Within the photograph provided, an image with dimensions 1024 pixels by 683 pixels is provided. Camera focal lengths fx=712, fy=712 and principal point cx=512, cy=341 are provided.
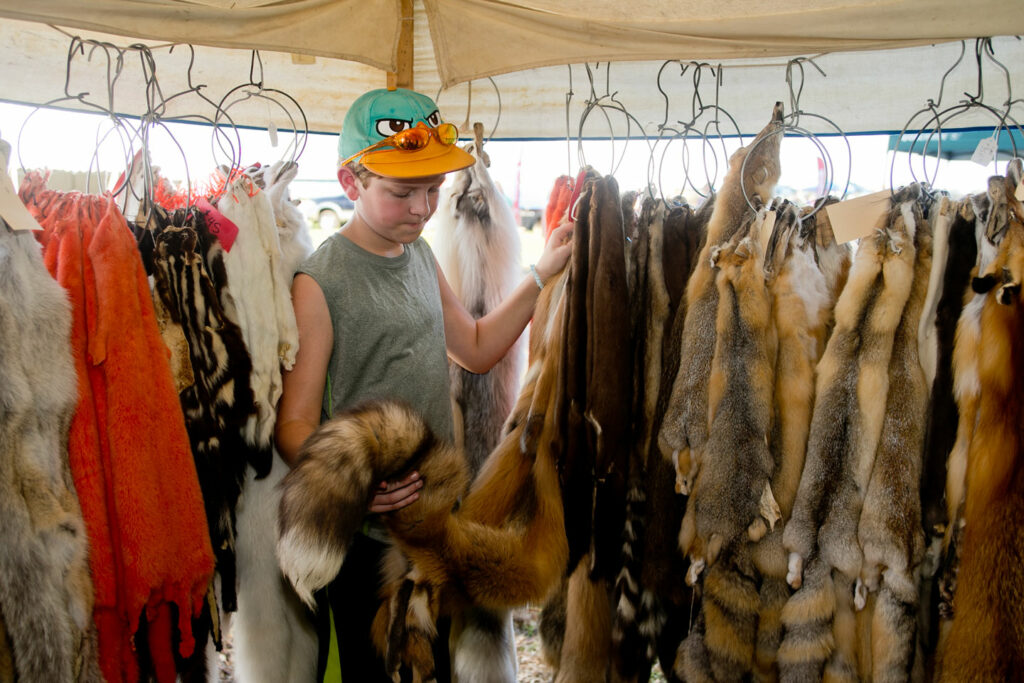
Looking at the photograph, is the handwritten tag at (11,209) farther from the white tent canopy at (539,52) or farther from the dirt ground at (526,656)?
the dirt ground at (526,656)

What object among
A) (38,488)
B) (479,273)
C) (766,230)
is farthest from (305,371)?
(766,230)

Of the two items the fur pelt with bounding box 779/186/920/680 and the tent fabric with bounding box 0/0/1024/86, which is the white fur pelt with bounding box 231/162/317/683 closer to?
the tent fabric with bounding box 0/0/1024/86

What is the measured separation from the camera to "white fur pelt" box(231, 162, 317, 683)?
176cm

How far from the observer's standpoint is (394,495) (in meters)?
1.54

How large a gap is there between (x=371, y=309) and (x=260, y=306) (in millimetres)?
258

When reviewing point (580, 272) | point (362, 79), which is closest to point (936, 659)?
point (580, 272)

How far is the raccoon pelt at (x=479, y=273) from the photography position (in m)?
2.36

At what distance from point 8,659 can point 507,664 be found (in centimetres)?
105

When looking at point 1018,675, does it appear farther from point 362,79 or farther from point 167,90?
point 167,90

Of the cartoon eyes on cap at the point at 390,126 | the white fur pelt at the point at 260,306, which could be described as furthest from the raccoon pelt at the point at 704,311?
the white fur pelt at the point at 260,306

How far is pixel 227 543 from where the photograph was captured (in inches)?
66.7

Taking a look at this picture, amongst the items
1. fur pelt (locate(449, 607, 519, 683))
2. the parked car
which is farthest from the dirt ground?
the parked car

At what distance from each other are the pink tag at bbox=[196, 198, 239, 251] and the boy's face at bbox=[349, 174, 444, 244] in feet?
1.02

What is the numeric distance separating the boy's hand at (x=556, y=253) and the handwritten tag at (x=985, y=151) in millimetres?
988
